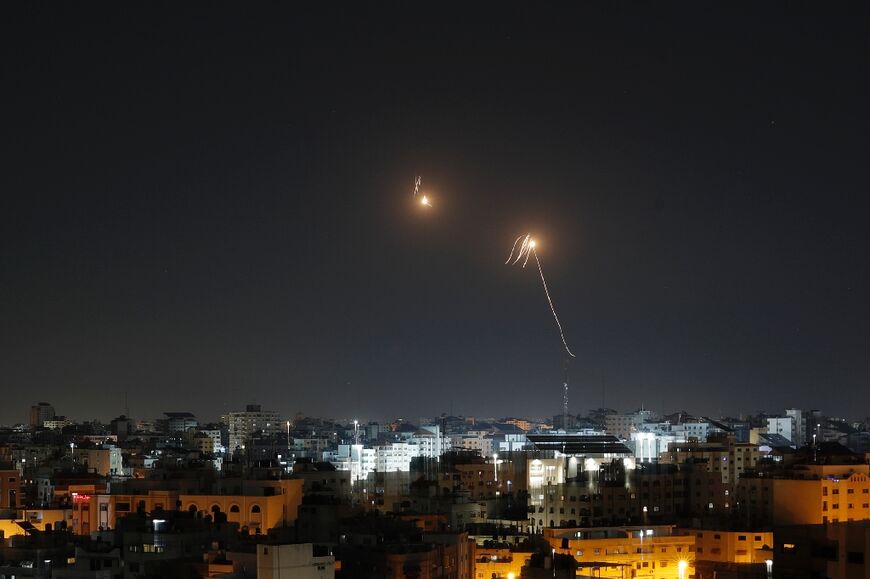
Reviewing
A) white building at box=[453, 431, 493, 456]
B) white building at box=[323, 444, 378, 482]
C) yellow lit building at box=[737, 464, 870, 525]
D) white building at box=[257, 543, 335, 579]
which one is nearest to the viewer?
white building at box=[257, 543, 335, 579]

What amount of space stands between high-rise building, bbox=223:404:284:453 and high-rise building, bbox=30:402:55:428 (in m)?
10.4

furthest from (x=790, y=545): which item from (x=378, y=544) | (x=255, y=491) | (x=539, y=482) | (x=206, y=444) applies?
(x=206, y=444)

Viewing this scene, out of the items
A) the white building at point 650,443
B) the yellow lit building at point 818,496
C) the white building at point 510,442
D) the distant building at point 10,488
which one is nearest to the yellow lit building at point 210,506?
the distant building at point 10,488

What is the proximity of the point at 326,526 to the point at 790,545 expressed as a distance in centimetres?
737

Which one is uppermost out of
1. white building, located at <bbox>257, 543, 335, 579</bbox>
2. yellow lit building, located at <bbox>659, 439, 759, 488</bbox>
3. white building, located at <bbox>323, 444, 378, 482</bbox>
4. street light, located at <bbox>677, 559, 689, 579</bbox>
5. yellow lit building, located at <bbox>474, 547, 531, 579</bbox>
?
yellow lit building, located at <bbox>659, 439, 759, 488</bbox>

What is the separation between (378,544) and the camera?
1908 centimetres

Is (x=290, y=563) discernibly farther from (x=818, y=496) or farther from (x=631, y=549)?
(x=818, y=496)

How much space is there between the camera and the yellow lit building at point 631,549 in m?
21.5

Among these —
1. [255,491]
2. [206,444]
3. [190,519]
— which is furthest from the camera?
[206,444]

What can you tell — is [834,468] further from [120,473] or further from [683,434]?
[683,434]

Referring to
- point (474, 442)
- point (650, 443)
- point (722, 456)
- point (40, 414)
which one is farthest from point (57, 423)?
point (722, 456)

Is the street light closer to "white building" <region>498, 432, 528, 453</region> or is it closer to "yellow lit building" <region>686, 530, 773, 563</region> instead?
"yellow lit building" <region>686, 530, 773, 563</region>

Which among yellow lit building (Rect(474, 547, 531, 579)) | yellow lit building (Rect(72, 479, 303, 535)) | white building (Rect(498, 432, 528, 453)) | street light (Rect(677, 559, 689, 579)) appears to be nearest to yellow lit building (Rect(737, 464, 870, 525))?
street light (Rect(677, 559, 689, 579))

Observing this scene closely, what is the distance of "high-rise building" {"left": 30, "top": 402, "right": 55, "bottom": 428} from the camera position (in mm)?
79188
